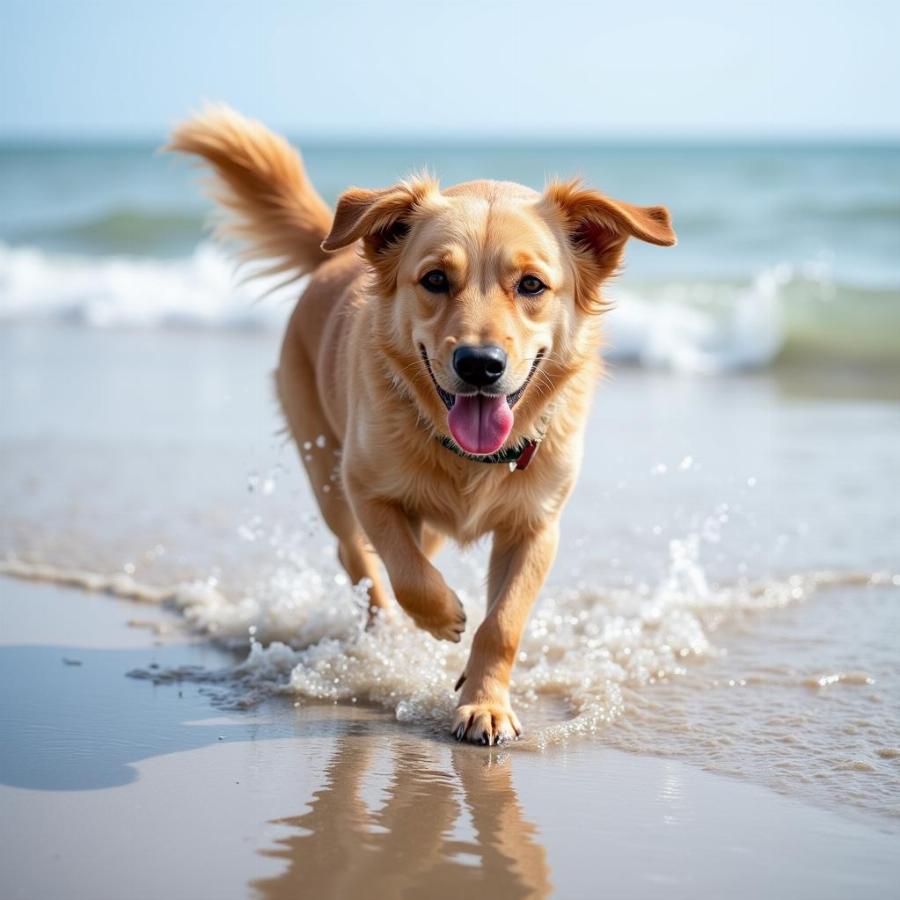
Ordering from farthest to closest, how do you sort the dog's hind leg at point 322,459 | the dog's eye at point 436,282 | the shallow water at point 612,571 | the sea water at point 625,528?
the dog's hind leg at point 322,459
the sea water at point 625,528
the shallow water at point 612,571
the dog's eye at point 436,282

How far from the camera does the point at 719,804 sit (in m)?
3.14

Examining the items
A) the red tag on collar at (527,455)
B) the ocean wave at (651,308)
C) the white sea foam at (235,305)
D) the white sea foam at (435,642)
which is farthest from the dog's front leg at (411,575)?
the white sea foam at (235,305)

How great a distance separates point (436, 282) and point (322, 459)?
140 centimetres

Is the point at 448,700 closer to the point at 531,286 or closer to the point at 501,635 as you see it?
the point at 501,635

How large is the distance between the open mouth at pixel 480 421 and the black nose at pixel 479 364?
110 millimetres

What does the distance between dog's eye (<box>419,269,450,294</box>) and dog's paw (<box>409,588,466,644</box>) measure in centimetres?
84

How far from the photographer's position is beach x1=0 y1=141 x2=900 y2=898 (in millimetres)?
2803

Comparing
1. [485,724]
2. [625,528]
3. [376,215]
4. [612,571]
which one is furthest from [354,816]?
[625,528]

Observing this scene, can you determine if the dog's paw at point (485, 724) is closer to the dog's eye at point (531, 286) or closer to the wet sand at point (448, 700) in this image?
the wet sand at point (448, 700)

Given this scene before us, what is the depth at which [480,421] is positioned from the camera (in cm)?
362

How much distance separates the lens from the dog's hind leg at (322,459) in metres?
4.75

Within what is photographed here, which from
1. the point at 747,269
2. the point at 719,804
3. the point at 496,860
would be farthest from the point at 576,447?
the point at 747,269

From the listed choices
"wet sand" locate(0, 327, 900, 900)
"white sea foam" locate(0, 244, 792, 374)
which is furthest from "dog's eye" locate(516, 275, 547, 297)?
"white sea foam" locate(0, 244, 792, 374)

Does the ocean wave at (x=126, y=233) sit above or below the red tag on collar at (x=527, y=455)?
above
